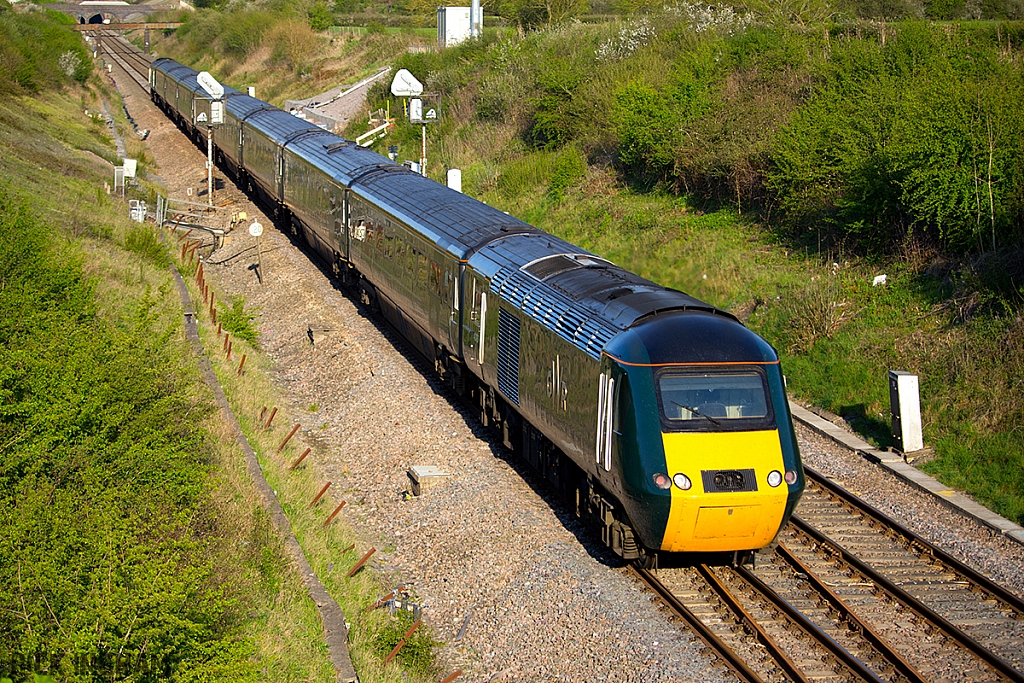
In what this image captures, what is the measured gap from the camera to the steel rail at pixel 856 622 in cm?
870

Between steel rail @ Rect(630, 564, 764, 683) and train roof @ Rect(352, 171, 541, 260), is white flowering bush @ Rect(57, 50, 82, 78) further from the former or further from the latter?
steel rail @ Rect(630, 564, 764, 683)

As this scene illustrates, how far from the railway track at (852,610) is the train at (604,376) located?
1.56 feet

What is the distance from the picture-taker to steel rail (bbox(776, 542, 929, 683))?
28.6ft

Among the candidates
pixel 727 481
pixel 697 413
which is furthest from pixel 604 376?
pixel 727 481

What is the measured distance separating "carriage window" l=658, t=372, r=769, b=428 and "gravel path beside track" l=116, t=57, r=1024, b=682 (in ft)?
6.17

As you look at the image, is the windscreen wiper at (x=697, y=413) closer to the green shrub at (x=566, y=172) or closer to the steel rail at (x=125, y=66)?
the green shrub at (x=566, y=172)

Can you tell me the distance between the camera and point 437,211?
17.2m

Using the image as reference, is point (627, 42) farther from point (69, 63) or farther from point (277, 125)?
point (69, 63)

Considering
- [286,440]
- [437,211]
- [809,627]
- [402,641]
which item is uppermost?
[437,211]

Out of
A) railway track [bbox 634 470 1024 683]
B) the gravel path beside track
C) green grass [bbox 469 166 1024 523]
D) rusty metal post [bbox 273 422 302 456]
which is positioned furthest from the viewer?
rusty metal post [bbox 273 422 302 456]

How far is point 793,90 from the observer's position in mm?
24844

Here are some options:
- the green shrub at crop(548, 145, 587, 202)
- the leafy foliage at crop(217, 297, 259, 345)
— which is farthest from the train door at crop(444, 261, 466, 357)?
the green shrub at crop(548, 145, 587, 202)

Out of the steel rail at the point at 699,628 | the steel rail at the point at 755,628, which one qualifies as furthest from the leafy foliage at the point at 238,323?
the steel rail at the point at 755,628

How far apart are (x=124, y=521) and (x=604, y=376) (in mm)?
4672
